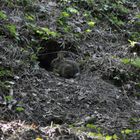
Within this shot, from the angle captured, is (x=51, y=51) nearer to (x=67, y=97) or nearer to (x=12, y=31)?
(x=12, y=31)

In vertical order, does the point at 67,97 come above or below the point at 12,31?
below

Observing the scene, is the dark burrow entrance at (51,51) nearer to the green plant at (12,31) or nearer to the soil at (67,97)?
the soil at (67,97)

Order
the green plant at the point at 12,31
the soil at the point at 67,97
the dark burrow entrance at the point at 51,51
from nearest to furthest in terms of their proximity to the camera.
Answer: the soil at the point at 67,97
the green plant at the point at 12,31
the dark burrow entrance at the point at 51,51

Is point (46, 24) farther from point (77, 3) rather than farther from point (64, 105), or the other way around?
point (64, 105)

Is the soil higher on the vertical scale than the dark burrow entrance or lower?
lower

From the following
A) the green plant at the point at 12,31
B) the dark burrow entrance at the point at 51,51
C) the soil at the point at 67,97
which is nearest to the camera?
the soil at the point at 67,97

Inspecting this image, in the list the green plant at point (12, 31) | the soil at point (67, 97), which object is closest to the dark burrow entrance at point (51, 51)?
the soil at point (67, 97)

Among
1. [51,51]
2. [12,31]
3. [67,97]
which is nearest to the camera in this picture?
[67,97]

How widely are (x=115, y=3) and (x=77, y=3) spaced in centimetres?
111

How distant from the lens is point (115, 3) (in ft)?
25.7

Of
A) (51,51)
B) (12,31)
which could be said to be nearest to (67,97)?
(51,51)

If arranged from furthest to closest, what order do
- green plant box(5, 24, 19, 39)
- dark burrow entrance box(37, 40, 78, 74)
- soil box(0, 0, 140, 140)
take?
1. dark burrow entrance box(37, 40, 78, 74)
2. green plant box(5, 24, 19, 39)
3. soil box(0, 0, 140, 140)

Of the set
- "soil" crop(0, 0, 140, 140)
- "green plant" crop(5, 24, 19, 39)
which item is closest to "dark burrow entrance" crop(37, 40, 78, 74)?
"soil" crop(0, 0, 140, 140)

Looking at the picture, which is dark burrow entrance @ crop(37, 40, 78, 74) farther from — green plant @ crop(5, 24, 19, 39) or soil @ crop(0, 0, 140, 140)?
green plant @ crop(5, 24, 19, 39)
